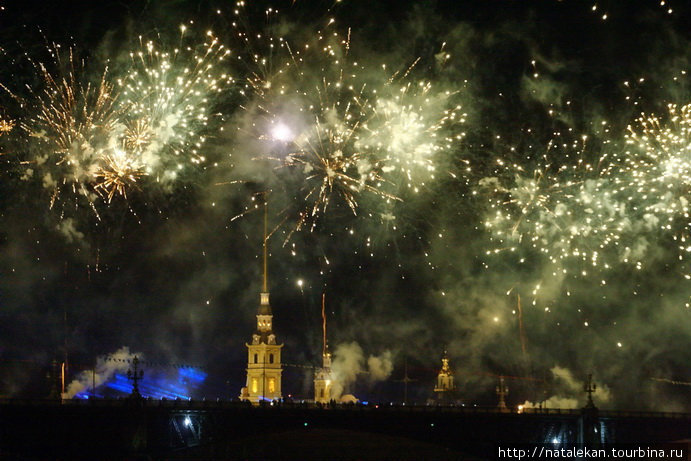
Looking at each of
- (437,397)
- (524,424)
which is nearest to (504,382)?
(437,397)

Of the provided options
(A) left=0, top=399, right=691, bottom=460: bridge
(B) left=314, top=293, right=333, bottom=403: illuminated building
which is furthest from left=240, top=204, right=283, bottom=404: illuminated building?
(A) left=0, top=399, right=691, bottom=460: bridge

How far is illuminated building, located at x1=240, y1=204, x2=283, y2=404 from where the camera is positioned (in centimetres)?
11925

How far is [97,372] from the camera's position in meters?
109

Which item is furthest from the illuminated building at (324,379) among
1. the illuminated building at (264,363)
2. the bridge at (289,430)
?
the bridge at (289,430)

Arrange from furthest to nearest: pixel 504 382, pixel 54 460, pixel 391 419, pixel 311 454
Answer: pixel 504 382
pixel 391 419
pixel 311 454
pixel 54 460

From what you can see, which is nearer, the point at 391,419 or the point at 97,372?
the point at 391,419

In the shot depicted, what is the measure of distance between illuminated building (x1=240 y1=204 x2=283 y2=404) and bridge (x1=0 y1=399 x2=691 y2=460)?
114ft

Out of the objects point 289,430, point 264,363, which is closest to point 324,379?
point 264,363

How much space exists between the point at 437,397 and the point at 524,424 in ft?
112

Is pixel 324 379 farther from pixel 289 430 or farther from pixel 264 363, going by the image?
pixel 289 430

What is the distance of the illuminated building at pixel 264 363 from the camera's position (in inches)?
4695

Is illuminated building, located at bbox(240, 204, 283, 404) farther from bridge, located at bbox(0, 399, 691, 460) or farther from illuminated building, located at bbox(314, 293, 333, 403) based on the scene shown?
bridge, located at bbox(0, 399, 691, 460)

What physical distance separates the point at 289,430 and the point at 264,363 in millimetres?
39465

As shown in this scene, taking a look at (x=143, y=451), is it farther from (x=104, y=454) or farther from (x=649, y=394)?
(x=649, y=394)
